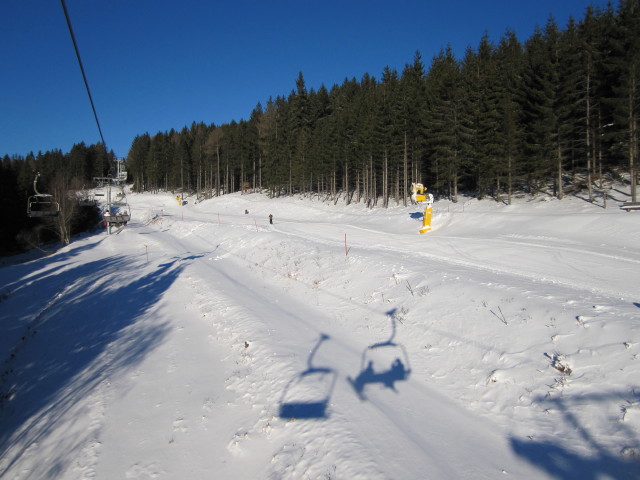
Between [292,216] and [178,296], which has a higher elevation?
[292,216]

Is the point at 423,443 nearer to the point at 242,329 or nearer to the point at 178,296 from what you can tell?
the point at 242,329

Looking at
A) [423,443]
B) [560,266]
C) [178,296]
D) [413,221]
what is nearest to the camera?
[423,443]

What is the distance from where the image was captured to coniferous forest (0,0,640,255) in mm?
27469

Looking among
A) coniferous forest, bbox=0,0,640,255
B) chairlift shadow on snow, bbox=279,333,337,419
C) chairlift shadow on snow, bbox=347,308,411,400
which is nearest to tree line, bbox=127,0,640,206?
coniferous forest, bbox=0,0,640,255

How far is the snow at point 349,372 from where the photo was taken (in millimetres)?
4770

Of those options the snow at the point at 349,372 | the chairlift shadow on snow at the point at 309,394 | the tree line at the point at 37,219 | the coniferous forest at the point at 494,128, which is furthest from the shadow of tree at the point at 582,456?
the tree line at the point at 37,219

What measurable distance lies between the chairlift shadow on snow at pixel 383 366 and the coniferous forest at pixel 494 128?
37.0ft

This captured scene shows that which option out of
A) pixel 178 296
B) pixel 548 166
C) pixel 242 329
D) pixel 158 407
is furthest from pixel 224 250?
pixel 548 166

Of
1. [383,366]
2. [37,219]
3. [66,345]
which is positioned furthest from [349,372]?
[37,219]

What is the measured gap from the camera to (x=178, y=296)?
14.1 meters

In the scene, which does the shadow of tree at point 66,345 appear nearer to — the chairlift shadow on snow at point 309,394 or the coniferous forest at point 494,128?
the chairlift shadow on snow at point 309,394

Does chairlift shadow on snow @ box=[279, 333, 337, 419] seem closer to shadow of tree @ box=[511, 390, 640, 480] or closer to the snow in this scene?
the snow

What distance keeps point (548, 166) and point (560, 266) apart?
2194 cm

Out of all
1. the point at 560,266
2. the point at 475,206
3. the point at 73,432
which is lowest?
the point at 73,432
